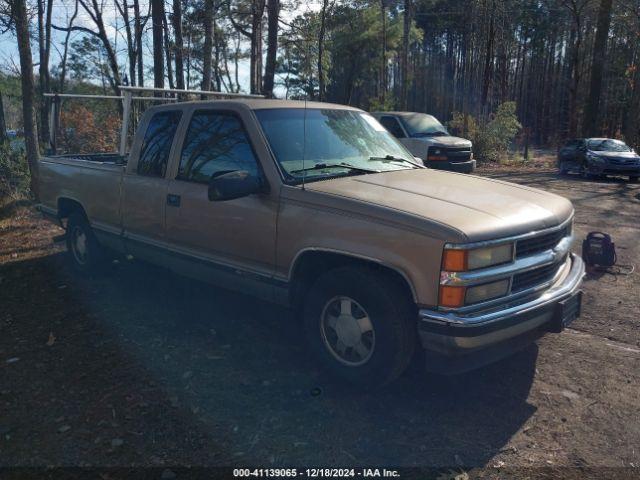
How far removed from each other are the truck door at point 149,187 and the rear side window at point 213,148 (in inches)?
10.5

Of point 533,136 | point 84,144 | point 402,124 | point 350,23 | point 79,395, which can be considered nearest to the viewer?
point 79,395

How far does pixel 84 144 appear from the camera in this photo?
515 inches

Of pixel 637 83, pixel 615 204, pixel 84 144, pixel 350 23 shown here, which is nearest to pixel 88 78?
pixel 350 23

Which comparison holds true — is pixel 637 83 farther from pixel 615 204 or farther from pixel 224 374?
pixel 224 374

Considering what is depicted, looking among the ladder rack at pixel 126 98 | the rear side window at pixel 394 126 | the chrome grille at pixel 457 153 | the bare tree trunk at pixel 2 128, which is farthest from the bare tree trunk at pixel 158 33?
the ladder rack at pixel 126 98

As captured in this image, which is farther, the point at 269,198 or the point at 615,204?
the point at 615,204

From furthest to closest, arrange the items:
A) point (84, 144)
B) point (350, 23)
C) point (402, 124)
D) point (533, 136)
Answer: point (533, 136) < point (350, 23) < point (402, 124) < point (84, 144)

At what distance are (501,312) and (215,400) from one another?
6.27ft

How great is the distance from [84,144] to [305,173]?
10.5 metres

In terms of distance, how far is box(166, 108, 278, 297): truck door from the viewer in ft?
13.9

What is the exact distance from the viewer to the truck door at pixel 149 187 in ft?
16.8

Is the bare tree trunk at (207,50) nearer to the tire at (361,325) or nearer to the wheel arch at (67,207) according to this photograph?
the wheel arch at (67,207)

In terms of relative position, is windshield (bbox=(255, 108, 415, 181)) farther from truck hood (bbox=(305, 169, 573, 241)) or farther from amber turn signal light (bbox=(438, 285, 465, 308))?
amber turn signal light (bbox=(438, 285, 465, 308))

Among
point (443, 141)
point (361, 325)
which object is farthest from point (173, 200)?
point (443, 141)
